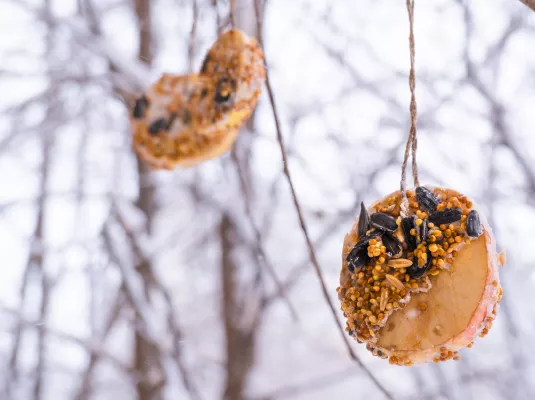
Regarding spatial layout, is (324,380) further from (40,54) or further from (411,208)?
(40,54)

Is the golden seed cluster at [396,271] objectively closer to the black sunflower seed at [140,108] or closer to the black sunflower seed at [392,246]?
the black sunflower seed at [392,246]

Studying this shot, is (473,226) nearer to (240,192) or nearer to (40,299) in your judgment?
(240,192)

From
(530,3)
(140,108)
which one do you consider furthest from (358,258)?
(140,108)

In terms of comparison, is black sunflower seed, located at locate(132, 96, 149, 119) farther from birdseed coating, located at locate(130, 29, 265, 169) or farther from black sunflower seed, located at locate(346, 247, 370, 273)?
black sunflower seed, located at locate(346, 247, 370, 273)

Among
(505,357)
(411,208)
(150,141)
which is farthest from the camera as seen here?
(505,357)

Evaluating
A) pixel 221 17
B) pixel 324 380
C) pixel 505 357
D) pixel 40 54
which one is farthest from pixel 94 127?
pixel 505 357
